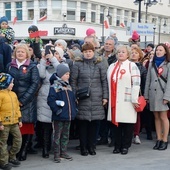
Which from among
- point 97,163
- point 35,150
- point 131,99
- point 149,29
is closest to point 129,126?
point 131,99

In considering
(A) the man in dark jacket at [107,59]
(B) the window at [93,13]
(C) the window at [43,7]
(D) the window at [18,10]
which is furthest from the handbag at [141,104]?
(D) the window at [18,10]

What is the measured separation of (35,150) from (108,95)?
67.4 inches

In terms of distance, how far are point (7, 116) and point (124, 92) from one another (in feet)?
7.15

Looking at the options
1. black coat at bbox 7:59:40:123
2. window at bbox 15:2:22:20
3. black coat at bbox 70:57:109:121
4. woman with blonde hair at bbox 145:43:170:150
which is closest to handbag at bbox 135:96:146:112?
woman with blonde hair at bbox 145:43:170:150

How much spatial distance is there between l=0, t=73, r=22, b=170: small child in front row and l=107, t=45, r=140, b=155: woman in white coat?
5.91 ft

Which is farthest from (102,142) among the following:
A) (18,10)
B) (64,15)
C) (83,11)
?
(18,10)

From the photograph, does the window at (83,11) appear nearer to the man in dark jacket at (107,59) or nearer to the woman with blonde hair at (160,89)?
the man in dark jacket at (107,59)

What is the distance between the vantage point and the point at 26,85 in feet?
20.2

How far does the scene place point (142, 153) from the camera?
6.92m

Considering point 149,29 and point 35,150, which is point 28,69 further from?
point 149,29

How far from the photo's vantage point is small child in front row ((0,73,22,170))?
5.63m

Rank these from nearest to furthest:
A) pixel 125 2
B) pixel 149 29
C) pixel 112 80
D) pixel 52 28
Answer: pixel 112 80, pixel 149 29, pixel 52 28, pixel 125 2

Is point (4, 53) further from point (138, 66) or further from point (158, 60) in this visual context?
point (158, 60)

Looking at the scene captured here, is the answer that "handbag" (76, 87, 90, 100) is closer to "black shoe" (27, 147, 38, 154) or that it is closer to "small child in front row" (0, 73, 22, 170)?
"small child in front row" (0, 73, 22, 170)
